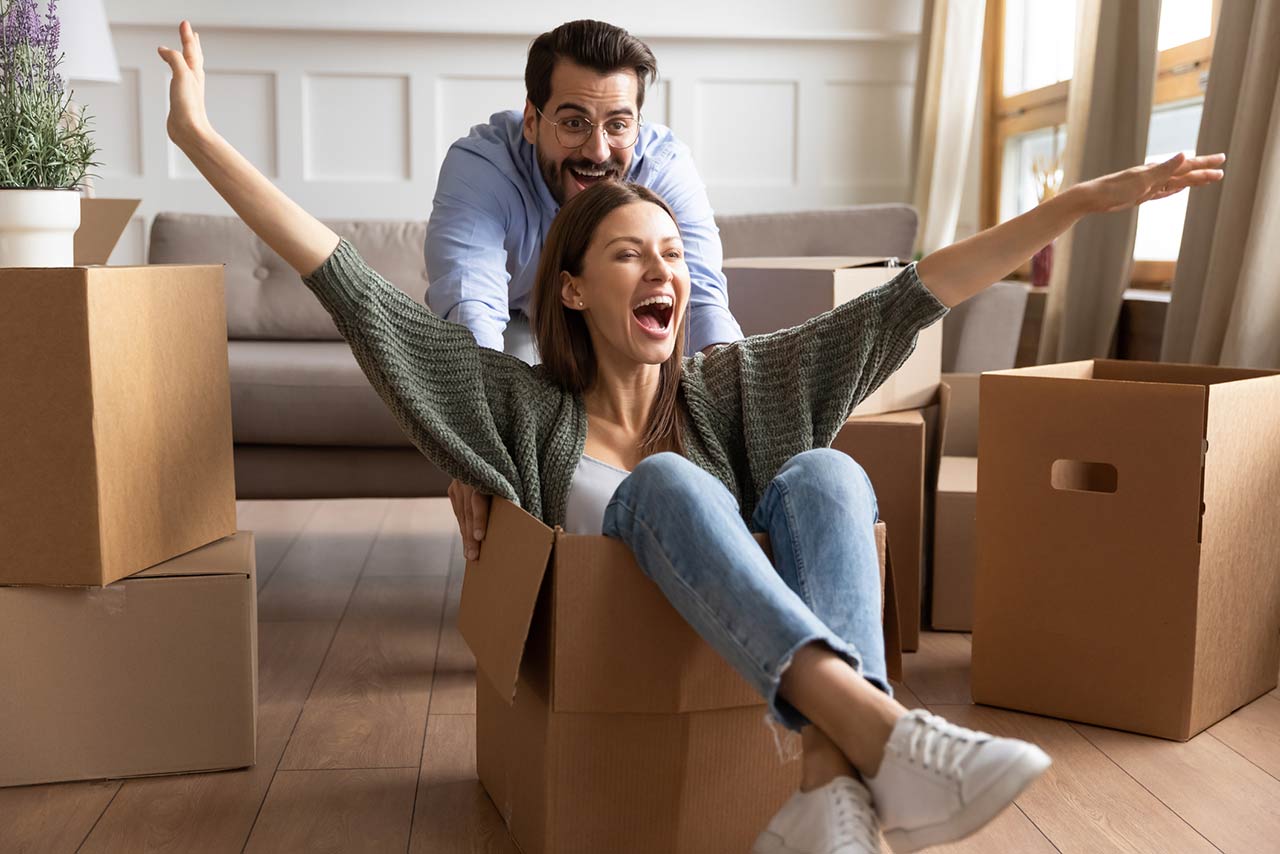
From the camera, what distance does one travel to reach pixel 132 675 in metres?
1.67

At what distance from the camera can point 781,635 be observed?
4.03 feet

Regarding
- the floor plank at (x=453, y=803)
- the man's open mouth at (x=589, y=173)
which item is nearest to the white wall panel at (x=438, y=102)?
the man's open mouth at (x=589, y=173)

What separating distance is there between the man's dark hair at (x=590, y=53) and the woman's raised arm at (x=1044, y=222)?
27.5 inches

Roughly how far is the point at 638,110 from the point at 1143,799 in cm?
127

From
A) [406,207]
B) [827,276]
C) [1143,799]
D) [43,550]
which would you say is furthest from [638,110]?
[406,207]

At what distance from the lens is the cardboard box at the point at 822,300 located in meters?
2.32

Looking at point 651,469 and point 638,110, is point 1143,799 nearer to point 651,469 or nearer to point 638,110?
point 651,469

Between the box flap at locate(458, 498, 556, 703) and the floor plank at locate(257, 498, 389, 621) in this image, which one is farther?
the floor plank at locate(257, 498, 389, 621)

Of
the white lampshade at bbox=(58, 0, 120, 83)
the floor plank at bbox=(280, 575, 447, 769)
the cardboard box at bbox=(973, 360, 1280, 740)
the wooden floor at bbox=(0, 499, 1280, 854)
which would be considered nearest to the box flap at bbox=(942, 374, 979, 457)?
the wooden floor at bbox=(0, 499, 1280, 854)

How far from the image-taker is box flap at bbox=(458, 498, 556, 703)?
4.43 ft

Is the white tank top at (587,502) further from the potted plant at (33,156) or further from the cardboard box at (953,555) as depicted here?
the cardboard box at (953,555)

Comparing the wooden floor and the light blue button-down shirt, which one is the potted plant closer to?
the light blue button-down shirt

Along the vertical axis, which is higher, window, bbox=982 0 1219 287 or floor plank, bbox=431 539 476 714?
window, bbox=982 0 1219 287

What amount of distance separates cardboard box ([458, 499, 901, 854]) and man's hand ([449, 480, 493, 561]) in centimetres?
9
